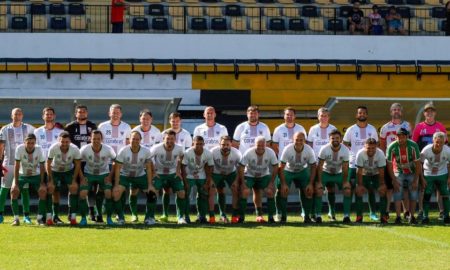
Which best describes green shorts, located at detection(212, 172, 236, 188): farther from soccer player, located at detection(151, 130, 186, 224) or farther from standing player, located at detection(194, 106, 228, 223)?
standing player, located at detection(194, 106, 228, 223)

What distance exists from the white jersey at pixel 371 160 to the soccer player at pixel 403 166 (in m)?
0.13

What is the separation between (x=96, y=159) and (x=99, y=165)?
0.10 metres

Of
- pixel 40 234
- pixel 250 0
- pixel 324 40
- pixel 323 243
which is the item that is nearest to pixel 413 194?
pixel 323 243

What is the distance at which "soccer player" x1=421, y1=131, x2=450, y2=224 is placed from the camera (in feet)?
51.5

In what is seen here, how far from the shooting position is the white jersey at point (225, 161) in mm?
15672

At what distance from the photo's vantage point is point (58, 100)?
60.3 ft

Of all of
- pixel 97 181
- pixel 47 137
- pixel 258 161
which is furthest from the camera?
pixel 47 137

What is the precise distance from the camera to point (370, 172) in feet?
51.9

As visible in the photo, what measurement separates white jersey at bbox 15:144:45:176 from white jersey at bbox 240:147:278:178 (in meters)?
2.62

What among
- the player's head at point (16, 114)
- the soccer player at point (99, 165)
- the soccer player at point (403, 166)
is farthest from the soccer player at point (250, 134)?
the player's head at point (16, 114)

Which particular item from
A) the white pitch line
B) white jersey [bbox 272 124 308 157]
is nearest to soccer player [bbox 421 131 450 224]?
the white pitch line

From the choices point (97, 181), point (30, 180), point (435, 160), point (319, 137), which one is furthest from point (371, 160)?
point (30, 180)

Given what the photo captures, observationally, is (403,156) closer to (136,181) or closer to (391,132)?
(391,132)

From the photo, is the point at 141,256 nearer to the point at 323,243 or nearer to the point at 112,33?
the point at 323,243
